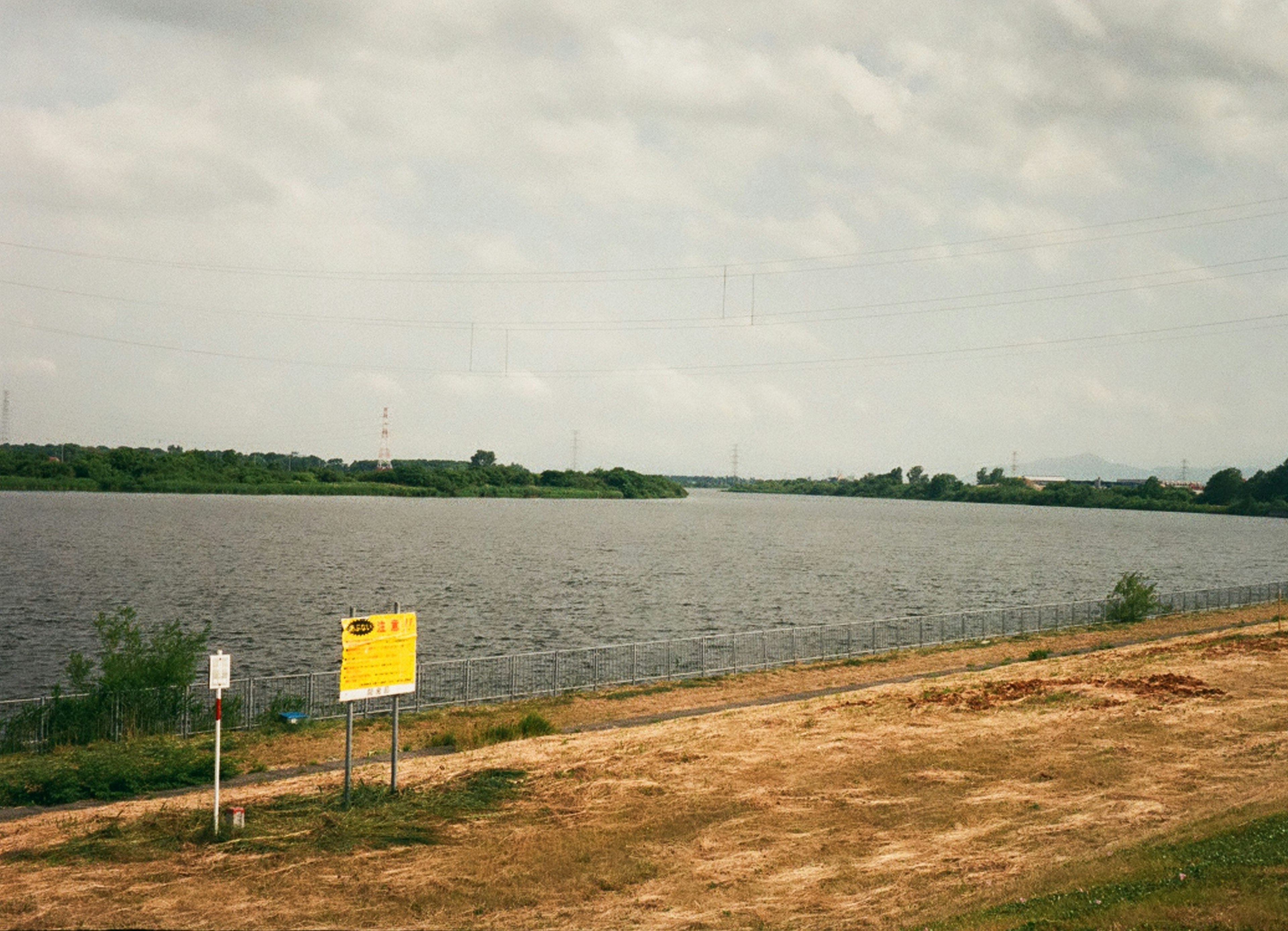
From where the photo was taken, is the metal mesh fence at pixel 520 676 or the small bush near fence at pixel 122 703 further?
the metal mesh fence at pixel 520 676

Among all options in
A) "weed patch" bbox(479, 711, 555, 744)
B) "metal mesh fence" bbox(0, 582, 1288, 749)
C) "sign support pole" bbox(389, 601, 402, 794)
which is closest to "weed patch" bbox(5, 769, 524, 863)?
"sign support pole" bbox(389, 601, 402, 794)

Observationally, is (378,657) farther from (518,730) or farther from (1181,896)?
(1181,896)

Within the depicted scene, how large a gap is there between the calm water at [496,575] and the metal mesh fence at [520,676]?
477 centimetres

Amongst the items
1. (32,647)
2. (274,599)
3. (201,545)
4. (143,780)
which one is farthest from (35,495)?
(143,780)

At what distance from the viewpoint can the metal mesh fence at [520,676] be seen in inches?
1174

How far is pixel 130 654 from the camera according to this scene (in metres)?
32.3

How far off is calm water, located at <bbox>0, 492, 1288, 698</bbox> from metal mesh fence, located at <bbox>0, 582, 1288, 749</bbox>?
15.6ft

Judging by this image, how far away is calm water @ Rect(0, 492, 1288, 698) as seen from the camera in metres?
53.0

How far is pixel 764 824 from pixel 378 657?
8121mm

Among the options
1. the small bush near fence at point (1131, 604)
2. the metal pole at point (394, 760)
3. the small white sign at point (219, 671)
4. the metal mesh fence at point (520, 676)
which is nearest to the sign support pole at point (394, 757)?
the metal pole at point (394, 760)

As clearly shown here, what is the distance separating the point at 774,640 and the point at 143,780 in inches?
1305

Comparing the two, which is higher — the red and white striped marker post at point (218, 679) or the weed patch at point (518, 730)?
the red and white striped marker post at point (218, 679)

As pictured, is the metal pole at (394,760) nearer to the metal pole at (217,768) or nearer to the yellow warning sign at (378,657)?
the yellow warning sign at (378,657)

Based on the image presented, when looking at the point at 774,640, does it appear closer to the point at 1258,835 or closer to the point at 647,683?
the point at 647,683
